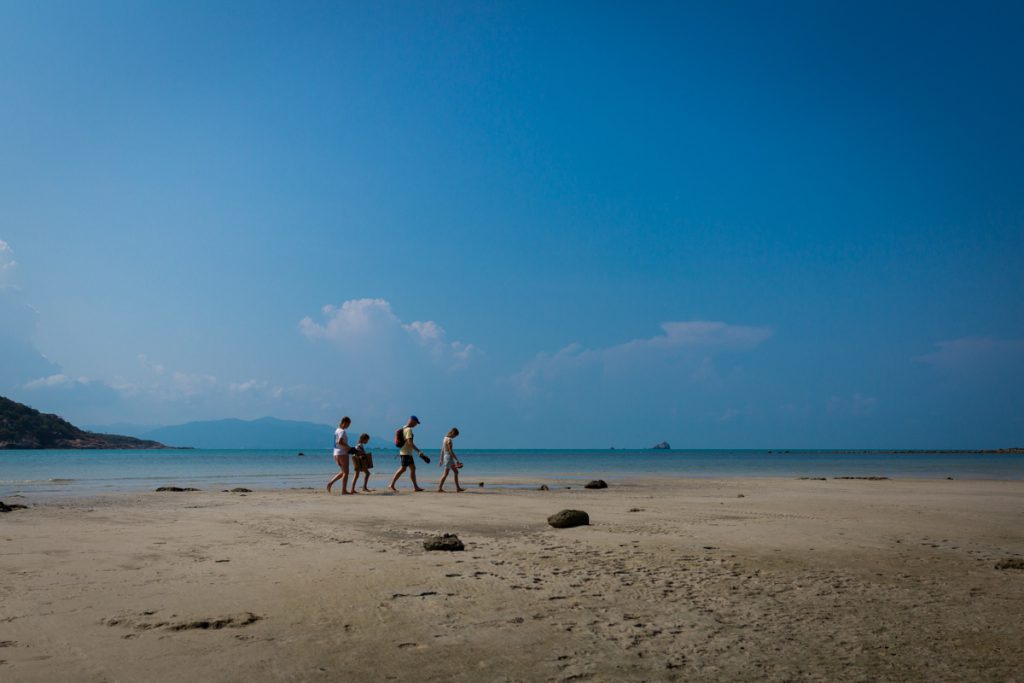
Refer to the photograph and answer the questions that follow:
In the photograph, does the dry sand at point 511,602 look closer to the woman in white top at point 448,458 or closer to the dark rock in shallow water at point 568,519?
the dark rock in shallow water at point 568,519

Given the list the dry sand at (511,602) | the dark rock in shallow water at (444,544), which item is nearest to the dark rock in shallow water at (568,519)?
the dry sand at (511,602)

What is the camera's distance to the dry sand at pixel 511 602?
4.34 m

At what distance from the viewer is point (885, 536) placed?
32.9 feet

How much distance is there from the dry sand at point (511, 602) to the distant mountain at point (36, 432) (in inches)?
5591

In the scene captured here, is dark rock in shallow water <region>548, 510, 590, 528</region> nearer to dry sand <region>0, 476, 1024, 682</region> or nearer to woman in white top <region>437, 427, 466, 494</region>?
dry sand <region>0, 476, 1024, 682</region>

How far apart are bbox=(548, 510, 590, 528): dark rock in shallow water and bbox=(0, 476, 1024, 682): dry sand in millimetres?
245

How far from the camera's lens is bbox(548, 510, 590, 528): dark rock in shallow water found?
36.1 feet

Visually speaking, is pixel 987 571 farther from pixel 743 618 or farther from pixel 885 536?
pixel 743 618

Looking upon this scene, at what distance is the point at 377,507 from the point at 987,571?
11.0 m

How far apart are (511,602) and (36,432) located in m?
156

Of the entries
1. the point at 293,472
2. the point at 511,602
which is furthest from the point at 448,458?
the point at 293,472

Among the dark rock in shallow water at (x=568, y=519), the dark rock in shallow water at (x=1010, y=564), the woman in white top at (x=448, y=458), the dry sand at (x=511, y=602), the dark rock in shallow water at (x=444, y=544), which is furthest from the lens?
the woman in white top at (x=448, y=458)

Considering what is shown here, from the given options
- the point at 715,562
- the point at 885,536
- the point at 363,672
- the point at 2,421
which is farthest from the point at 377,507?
the point at 2,421

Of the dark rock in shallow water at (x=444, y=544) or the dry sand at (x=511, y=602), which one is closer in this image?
the dry sand at (x=511, y=602)
